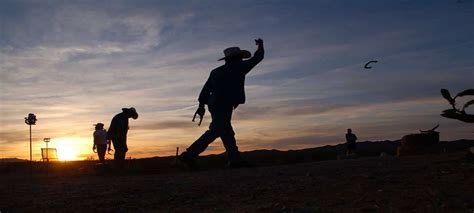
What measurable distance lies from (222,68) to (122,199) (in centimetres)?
504

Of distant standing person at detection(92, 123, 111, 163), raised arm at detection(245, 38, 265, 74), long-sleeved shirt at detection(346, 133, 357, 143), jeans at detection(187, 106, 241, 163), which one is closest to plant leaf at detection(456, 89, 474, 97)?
raised arm at detection(245, 38, 265, 74)

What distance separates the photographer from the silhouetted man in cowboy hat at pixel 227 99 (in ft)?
34.0

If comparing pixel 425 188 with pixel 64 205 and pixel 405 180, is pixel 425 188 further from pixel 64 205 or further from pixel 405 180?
pixel 64 205

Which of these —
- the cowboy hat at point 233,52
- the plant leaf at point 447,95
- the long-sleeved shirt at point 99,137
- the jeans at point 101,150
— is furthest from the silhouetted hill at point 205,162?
the plant leaf at point 447,95

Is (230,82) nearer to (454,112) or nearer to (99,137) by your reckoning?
(454,112)

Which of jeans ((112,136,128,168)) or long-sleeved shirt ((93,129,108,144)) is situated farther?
long-sleeved shirt ((93,129,108,144))

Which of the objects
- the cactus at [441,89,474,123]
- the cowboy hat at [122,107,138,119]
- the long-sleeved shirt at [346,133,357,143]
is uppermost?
the cowboy hat at [122,107,138,119]

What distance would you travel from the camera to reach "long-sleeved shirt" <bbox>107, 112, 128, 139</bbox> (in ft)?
49.7

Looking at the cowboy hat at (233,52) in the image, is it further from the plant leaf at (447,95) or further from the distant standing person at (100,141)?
the distant standing person at (100,141)

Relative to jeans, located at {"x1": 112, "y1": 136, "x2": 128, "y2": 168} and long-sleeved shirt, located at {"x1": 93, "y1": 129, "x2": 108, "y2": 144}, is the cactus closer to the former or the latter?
jeans, located at {"x1": 112, "y1": 136, "x2": 128, "y2": 168}

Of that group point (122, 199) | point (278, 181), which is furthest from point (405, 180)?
point (122, 199)

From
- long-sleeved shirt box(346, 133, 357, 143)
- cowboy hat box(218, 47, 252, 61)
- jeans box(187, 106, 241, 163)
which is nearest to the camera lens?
jeans box(187, 106, 241, 163)

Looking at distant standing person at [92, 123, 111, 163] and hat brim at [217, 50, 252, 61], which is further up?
hat brim at [217, 50, 252, 61]

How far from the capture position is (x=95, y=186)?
7410mm
